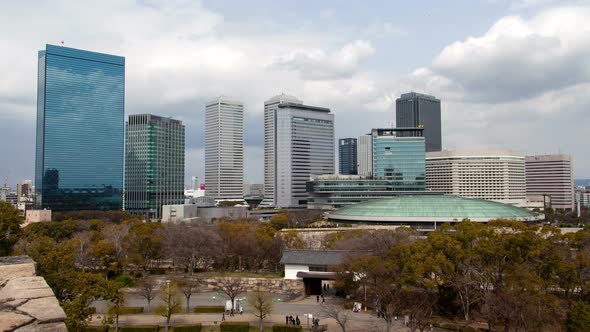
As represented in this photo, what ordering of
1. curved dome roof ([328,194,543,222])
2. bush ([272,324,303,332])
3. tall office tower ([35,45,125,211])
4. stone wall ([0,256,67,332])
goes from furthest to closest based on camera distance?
tall office tower ([35,45,125,211]) → curved dome roof ([328,194,543,222]) → bush ([272,324,303,332]) → stone wall ([0,256,67,332])

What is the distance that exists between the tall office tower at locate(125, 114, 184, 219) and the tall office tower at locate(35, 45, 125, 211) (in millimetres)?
17683

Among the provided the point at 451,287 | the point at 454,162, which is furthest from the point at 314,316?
the point at 454,162

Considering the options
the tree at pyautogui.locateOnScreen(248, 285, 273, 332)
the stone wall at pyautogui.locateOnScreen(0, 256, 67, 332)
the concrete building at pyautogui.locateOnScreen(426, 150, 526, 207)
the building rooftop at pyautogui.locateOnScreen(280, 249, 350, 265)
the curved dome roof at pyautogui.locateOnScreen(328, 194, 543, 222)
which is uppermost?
the concrete building at pyautogui.locateOnScreen(426, 150, 526, 207)

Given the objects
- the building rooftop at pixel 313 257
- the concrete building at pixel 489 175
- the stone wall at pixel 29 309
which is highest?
the concrete building at pixel 489 175

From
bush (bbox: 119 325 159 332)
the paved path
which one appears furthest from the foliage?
bush (bbox: 119 325 159 332)

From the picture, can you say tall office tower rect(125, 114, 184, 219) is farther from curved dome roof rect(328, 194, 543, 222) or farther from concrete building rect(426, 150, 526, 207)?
curved dome roof rect(328, 194, 543, 222)

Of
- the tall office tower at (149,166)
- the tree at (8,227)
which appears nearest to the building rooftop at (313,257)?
the tree at (8,227)

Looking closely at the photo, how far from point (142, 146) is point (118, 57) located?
35.3 metres

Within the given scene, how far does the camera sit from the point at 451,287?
1516 inches

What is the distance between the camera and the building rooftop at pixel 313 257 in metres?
49.3

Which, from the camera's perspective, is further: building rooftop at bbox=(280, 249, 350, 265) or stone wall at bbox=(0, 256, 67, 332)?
building rooftop at bbox=(280, 249, 350, 265)

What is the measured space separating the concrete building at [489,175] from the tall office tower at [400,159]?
53214 mm

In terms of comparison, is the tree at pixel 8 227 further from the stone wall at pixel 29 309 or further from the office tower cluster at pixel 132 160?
the office tower cluster at pixel 132 160

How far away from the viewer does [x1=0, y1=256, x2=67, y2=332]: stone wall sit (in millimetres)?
8797
